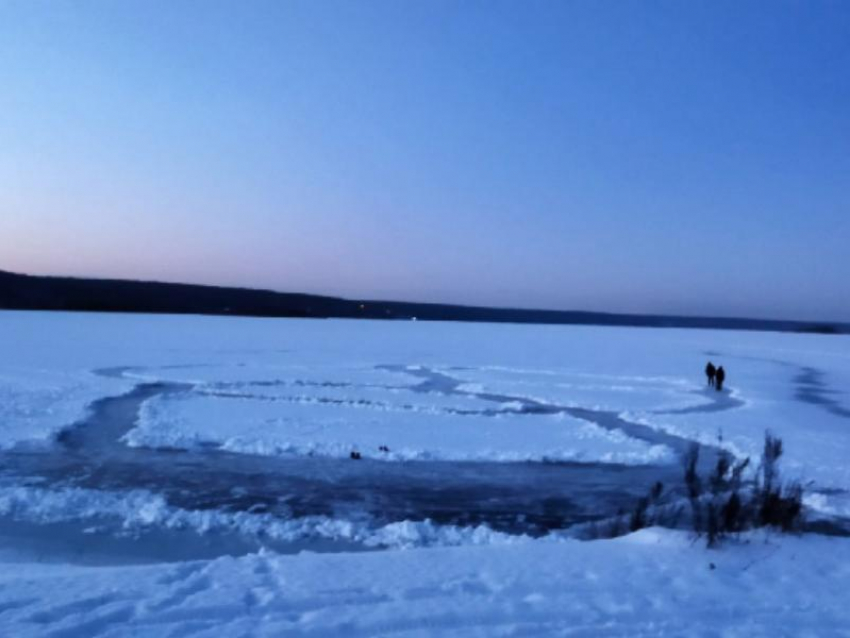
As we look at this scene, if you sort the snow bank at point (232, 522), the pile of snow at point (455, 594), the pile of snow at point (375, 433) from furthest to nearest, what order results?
the pile of snow at point (375, 433), the snow bank at point (232, 522), the pile of snow at point (455, 594)

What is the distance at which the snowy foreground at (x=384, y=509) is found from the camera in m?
4.19

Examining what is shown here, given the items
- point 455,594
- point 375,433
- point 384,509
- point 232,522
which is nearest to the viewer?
point 455,594

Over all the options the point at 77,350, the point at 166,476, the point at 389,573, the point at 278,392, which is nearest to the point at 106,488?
the point at 166,476

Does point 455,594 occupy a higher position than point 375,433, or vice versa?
point 455,594

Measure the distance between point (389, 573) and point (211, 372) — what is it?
17.5m

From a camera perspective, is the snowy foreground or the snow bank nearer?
the snowy foreground

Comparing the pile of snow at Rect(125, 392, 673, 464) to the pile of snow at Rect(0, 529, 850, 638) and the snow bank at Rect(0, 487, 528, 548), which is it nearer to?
the snow bank at Rect(0, 487, 528, 548)

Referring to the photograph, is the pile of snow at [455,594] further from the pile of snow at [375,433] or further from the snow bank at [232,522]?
the pile of snow at [375,433]

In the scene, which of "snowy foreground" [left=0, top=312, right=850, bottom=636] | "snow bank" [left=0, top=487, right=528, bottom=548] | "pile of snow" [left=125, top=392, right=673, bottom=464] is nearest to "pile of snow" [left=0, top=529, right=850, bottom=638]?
"snowy foreground" [left=0, top=312, right=850, bottom=636]

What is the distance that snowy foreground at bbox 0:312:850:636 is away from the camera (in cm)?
419

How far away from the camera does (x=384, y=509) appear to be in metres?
7.68

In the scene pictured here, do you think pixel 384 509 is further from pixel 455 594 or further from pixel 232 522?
pixel 455 594

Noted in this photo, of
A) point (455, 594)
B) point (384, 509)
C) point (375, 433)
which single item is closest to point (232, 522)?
point (384, 509)

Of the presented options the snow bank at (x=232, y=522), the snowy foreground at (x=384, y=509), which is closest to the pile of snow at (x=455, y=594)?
the snowy foreground at (x=384, y=509)
